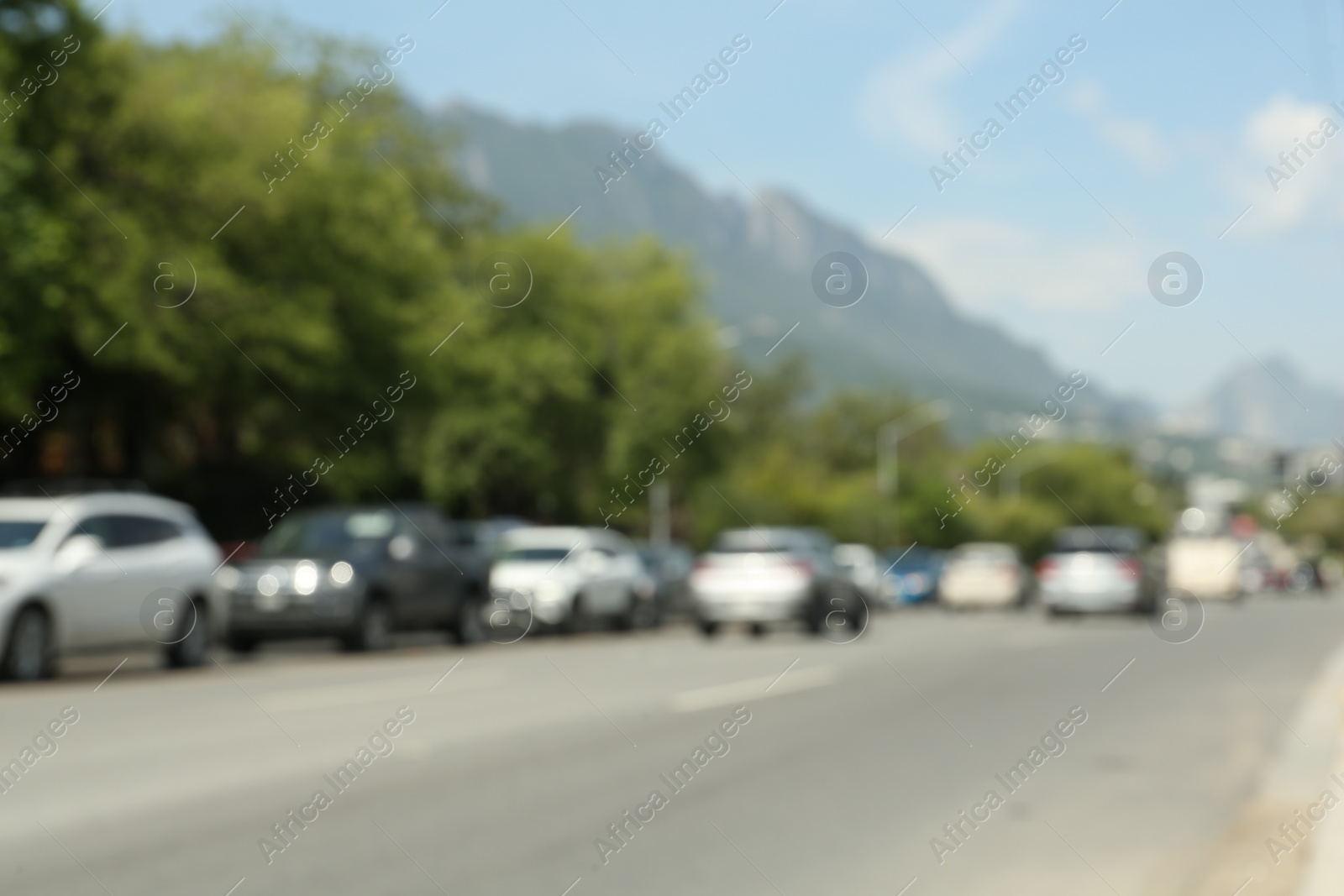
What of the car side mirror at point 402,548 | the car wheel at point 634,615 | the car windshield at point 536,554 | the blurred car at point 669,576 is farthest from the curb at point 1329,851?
the blurred car at point 669,576

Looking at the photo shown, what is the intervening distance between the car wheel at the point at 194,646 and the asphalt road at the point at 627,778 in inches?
7.7

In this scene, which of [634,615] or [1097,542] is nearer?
[634,615]

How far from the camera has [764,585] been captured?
27.6 meters

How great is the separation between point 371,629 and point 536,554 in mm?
7558

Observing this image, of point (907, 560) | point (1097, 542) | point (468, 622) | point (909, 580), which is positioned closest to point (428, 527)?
point (468, 622)

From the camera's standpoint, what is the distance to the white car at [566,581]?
29.0 m

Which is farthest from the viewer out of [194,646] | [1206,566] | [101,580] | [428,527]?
[1206,566]

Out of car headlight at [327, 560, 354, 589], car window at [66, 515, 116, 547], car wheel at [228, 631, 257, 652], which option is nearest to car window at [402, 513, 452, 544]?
car headlight at [327, 560, 354, 589]

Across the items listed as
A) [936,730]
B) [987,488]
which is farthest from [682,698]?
[987,488]

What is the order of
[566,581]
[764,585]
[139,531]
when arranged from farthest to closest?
[566,581], [764,585], [139,531]

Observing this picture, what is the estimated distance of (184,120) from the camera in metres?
34.5

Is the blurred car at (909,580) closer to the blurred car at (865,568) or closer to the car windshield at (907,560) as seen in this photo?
the car windshield at (907,560)

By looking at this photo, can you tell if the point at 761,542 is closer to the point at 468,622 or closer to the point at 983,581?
the point at 468,622

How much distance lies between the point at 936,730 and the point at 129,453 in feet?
92.7
